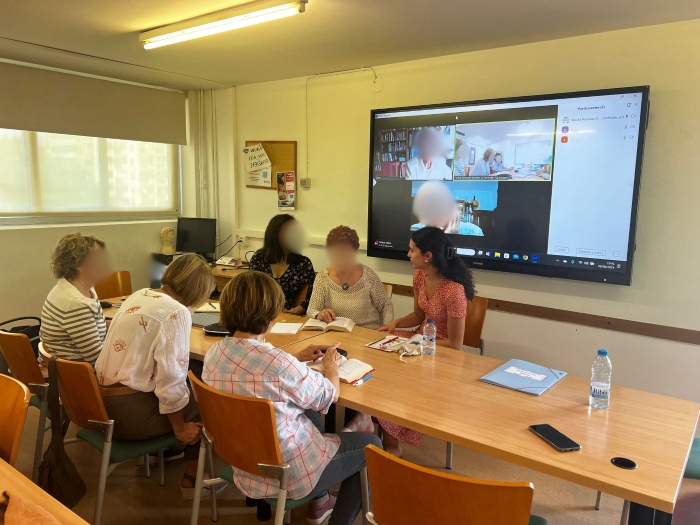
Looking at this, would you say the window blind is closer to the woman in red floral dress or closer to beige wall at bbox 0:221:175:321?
beige wall at bbox 0:221:175:321

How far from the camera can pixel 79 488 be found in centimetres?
196

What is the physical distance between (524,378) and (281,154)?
3300 mm

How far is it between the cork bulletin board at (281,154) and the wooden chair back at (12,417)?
3.36 metres

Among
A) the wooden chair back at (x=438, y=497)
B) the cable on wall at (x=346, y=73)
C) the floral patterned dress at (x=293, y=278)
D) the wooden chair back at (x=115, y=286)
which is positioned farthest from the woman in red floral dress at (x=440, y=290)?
the wooden chair back at (x=115, y=286)

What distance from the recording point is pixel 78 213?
Result: 4559 millimetres

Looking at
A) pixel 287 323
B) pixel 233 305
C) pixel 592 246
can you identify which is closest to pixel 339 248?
pixel 287 323

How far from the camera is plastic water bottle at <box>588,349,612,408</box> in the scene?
5.67 feet

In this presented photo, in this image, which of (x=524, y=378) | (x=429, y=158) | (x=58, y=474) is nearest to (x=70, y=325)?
(x=58, y=474)

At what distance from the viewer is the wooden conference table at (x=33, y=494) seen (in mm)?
1073

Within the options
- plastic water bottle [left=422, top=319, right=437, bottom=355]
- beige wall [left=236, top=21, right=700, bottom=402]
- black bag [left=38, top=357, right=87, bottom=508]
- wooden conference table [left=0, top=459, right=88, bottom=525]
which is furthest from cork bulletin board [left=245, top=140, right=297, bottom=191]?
wooden conference table [left=0, top=459, right=88, bottom=525]

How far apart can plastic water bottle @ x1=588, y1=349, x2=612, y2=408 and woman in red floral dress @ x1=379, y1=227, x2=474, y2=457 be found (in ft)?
2.58

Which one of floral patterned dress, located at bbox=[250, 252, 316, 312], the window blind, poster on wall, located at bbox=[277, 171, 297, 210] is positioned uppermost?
the window blind

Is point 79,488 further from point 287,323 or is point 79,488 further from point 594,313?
point 594,313

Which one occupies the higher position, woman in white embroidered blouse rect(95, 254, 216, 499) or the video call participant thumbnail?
the video call participant thumbnail
